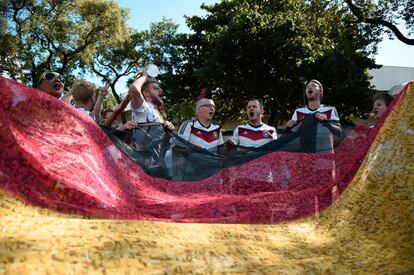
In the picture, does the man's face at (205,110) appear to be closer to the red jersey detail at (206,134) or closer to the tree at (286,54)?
the red jersey detail at (206,134)

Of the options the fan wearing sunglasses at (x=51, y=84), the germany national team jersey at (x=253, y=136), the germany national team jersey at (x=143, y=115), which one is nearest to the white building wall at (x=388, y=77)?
the germany national team jersey at (x=253, y=136)

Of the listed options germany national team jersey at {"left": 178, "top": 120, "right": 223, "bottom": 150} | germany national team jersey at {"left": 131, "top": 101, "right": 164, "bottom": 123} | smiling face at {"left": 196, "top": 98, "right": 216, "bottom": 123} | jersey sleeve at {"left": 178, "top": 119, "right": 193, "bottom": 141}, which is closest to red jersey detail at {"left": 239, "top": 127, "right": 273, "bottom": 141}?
germany national team jersey at {"left": 178, "top": 120, "right": 223, "bottom": 150}

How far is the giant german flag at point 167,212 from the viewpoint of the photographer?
1451 mm

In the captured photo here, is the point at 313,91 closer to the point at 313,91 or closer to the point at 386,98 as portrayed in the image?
the point at 313,91

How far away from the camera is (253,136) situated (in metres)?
4.31

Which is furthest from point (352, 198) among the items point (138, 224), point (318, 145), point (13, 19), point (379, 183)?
point (13, 19)

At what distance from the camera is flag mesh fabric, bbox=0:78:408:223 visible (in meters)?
2.15

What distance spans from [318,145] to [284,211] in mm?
1435

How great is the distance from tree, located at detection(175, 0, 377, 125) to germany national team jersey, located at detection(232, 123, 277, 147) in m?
14.0

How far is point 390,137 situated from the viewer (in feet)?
7.82

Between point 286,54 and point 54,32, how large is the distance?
40.5 ft

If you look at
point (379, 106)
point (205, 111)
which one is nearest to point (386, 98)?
point (379, 106)

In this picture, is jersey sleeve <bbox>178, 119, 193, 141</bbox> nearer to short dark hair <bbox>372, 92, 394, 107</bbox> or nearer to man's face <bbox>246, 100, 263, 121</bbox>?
man's face <bbox>246, 100, 263, 121</bbox>

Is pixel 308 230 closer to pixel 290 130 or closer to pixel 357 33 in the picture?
pixel 290 130
